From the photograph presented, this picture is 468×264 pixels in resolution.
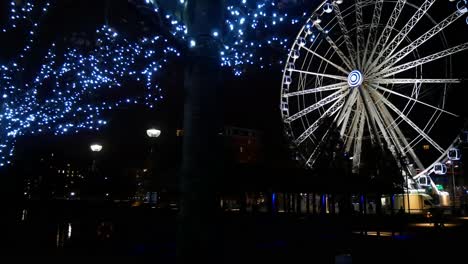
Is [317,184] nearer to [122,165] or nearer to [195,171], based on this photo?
[195,171]

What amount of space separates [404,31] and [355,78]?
5078 mm

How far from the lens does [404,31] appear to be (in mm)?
32250

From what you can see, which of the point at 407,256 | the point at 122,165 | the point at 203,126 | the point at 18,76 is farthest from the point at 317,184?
the point at 122,165

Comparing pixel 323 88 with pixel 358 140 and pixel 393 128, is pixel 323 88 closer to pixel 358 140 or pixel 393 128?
pixel 358 140

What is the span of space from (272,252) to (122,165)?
58.1m

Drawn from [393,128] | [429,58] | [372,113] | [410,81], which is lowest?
[393,128]

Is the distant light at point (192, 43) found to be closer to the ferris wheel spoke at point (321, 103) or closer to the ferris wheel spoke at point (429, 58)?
the ferris wheel spoke at point (429, 58)

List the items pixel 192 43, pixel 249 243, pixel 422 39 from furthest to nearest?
1. pixel 422 39
2. pixel 249 243
3. pixel 192 43

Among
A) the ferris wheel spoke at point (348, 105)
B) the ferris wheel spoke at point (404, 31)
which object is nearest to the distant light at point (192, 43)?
the ferris wheel spoke at point (404, 31)

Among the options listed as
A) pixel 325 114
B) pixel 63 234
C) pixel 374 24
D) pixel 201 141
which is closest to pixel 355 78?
pixel 325 114

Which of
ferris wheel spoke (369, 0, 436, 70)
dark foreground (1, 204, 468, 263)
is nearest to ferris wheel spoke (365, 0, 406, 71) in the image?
ferris wheel spoke (369, 0, 436, 70)

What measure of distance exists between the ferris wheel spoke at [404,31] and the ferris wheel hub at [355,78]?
121 cm

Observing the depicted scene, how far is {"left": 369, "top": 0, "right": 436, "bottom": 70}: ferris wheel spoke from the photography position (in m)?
31.0

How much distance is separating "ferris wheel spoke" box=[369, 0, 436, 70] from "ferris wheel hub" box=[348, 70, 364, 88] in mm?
1211
